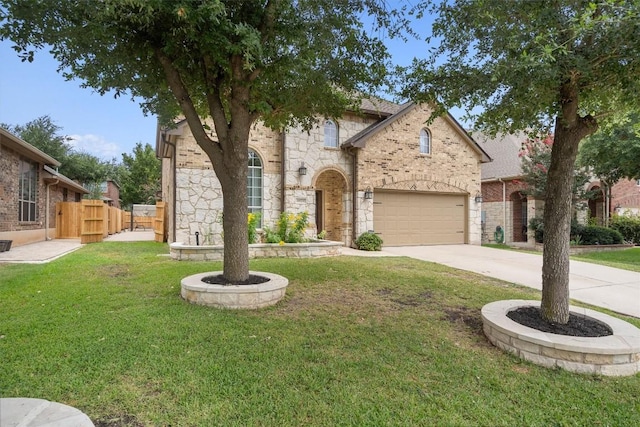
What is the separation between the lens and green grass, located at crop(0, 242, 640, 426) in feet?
8.51

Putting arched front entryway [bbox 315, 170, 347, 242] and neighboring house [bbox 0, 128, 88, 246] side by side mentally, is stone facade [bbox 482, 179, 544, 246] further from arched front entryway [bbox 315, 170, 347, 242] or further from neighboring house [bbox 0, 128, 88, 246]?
neighboring house [bbox 0, 128, 88, 246]

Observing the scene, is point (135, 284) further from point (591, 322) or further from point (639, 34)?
point (639, 34)

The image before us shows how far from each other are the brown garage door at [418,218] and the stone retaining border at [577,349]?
9.86 m

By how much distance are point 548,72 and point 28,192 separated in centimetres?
1705

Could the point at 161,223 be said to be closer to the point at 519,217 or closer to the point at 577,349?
the point at 577,349

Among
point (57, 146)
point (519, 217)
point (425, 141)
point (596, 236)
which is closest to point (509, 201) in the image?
point (519, 217)

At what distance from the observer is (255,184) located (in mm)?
12258

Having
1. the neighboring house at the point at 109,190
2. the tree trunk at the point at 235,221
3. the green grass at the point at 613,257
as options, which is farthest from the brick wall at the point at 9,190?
the neighboring house at the point at 109,190

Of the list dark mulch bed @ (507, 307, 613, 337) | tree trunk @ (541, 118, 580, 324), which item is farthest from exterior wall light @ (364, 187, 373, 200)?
tree trunk @ (541, 118, 580, 324)

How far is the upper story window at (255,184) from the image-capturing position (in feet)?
40.0

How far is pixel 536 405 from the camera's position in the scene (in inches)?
109

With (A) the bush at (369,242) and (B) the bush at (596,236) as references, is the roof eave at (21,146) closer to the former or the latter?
(A) the bush at (369,242)

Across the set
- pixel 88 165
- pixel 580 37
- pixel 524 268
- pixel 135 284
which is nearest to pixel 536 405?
pixel 580 37

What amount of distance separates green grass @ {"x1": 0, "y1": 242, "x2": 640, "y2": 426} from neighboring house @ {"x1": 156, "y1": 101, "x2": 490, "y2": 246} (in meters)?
6.02
